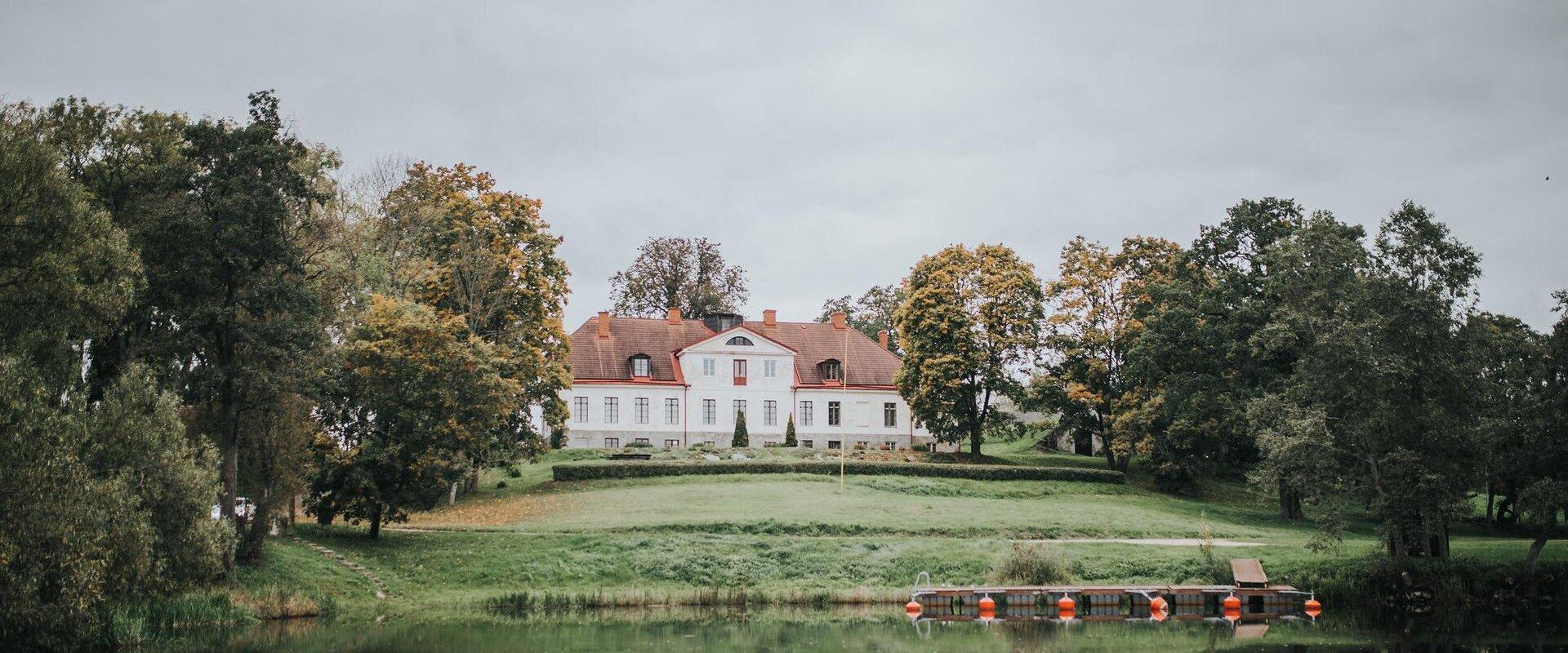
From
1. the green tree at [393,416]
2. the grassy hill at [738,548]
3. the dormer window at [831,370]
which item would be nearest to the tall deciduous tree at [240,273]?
the green tree at [393,416]

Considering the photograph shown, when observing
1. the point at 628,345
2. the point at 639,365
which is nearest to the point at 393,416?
the point at 639,365

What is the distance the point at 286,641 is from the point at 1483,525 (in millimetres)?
39123

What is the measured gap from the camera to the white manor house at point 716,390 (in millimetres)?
65312

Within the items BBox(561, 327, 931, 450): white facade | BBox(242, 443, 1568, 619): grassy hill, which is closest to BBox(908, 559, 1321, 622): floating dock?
BBox(242, 443, 1568, 619): grassy hill

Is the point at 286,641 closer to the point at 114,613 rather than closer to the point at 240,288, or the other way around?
the point at 114,613

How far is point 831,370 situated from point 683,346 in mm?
8213

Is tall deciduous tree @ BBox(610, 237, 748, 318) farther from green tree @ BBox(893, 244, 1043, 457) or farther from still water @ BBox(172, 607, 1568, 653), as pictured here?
still water @ BBox(172, 607, 1568, 653)

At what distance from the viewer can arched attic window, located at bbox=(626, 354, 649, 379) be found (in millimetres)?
66250

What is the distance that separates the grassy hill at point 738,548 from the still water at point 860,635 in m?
2.29

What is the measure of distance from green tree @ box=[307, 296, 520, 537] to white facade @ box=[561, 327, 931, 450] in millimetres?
29606

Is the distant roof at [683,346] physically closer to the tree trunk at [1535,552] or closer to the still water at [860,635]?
the still water at [860,635]

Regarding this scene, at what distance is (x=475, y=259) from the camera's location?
45.0 meters

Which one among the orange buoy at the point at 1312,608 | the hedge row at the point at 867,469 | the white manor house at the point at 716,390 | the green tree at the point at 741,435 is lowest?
the orange buoy at the point at 1312,608

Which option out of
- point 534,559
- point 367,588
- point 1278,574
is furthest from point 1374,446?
point 367,588
